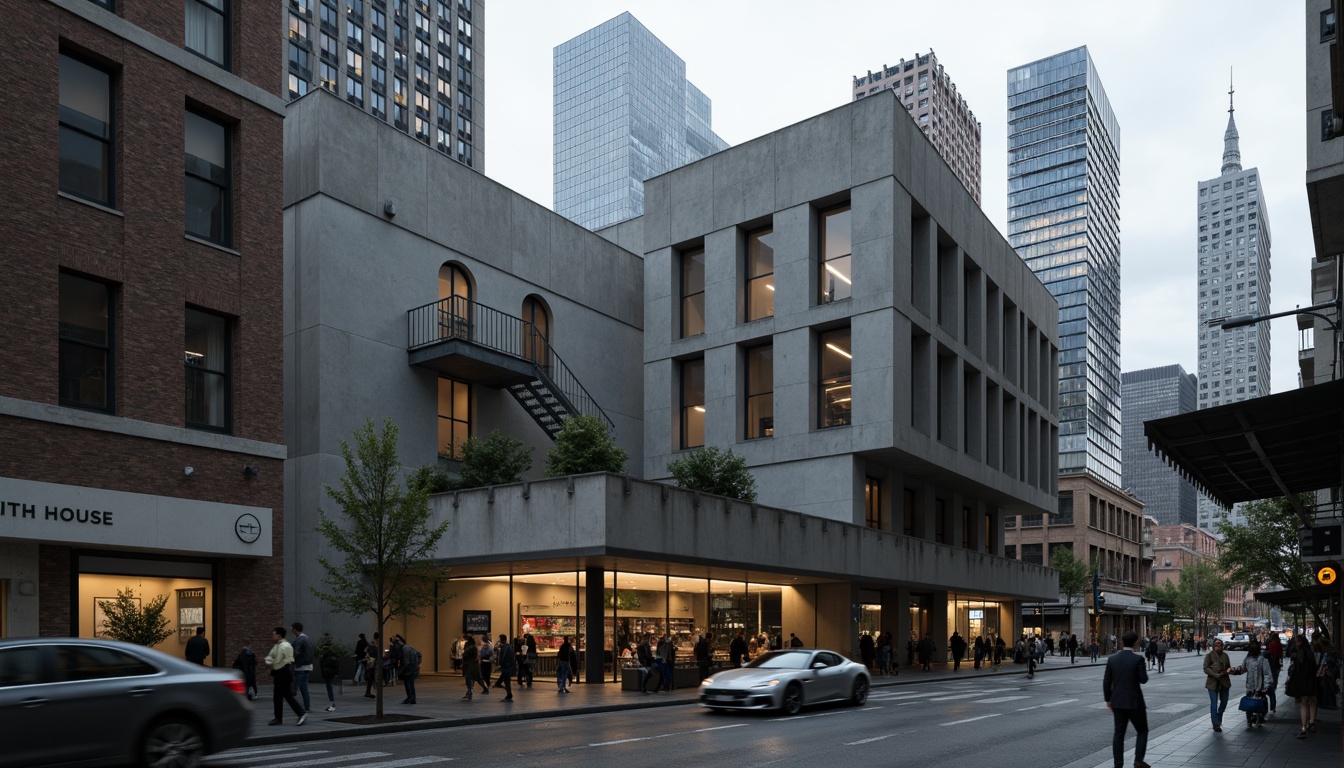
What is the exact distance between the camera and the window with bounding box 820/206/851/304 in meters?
40.1

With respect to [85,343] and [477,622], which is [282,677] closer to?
[85,343]

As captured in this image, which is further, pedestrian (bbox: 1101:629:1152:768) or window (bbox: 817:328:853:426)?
window (bbox: 817:328:853:426)

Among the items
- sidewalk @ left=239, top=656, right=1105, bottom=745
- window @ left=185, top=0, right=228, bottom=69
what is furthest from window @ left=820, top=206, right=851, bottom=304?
window @ left=185, top=0, right=228, bottom=69

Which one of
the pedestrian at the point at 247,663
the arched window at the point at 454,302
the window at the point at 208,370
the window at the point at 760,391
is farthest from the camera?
the window at the point at 760,391

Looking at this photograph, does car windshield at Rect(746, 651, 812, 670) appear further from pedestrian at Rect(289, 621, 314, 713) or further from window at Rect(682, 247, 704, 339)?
window at Rect(682, 247, 704, 339)

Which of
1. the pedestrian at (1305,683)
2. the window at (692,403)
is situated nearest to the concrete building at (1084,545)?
the window at (692,403)

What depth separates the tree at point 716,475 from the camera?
34438 millimetres

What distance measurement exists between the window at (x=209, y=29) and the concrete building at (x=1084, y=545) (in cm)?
7895

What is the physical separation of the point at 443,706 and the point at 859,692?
911 centimetres

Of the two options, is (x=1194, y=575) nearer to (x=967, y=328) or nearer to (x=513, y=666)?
(x=967, y=328)

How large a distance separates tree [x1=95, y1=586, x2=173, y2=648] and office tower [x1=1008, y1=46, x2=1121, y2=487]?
371ft

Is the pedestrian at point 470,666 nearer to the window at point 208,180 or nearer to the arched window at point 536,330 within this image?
the window at point 208,180

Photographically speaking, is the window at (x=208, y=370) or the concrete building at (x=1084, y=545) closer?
the window at (x=208, y=370)

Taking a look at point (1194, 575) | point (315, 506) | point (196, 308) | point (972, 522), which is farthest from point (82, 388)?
point (1194, 575)
